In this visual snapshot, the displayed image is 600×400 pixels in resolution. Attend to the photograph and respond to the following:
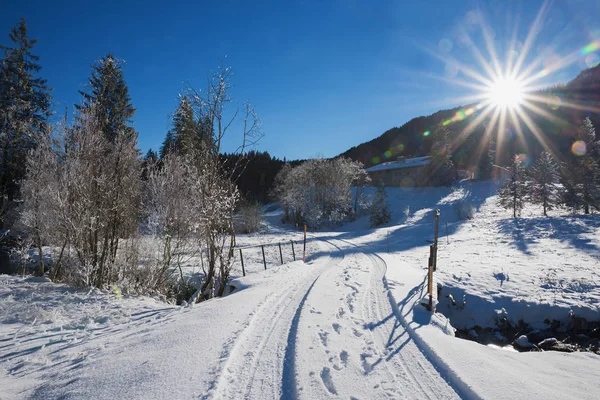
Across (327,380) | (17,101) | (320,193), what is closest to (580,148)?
(320,193)

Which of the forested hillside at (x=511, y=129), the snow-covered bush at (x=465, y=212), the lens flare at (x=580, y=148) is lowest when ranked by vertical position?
the snow-covered bush at (x=465, y=212)

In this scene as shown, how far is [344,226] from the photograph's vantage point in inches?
1603

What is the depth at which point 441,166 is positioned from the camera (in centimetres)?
4975

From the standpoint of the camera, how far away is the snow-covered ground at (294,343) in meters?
3.11

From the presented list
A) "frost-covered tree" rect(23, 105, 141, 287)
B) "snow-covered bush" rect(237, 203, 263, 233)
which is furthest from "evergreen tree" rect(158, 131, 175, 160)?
"snow-covered bush" rect(237, 203, 263, 233)

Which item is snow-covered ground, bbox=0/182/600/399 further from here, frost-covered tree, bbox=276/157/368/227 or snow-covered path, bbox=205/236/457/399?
frost-covered tree, bbox=276/157/368/227

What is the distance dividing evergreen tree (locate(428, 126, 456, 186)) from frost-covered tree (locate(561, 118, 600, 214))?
23691mm

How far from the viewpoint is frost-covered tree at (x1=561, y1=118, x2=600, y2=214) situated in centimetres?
2397

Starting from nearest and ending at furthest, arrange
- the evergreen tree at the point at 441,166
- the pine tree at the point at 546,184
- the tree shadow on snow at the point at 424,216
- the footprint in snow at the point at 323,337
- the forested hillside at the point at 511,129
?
the footprint in snow at the point at 323,337, the tree shadow on snow at the point at 424,216, the pine tree at the point at 546,184, the evergreen tree at the point at 441,166, the forested hillside at the point at 511,129

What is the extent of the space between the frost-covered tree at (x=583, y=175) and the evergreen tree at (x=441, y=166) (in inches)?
933

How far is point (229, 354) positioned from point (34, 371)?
2.31 meters

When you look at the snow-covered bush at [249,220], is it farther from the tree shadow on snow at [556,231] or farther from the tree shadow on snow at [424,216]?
the tree shadow on snow at [556,231]

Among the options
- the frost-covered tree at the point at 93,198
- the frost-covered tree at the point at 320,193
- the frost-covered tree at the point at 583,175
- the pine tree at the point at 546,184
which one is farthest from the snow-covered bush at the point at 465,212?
the frost-covered tree at the point at 93,198

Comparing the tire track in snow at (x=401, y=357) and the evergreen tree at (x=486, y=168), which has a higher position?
the evergreen tree at (x=486, y=168)
